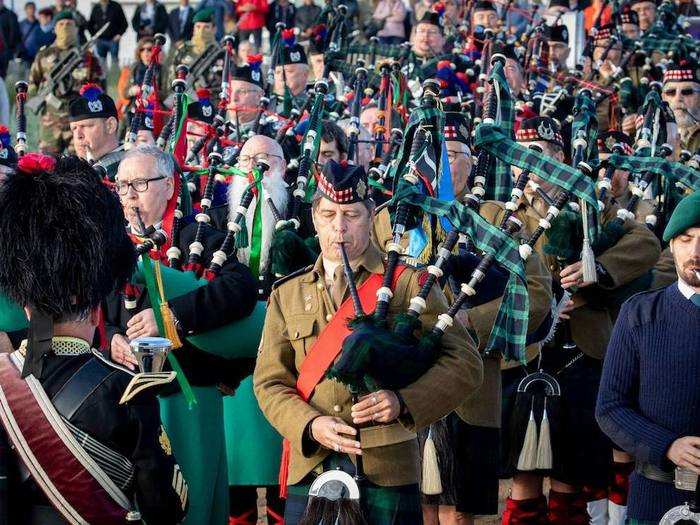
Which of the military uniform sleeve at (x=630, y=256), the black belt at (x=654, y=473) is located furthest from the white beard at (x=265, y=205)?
the black belt at (x=654, y=473)

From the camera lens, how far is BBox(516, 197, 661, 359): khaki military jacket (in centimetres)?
641

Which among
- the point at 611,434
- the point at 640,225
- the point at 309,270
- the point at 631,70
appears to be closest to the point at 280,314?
the point at 309,270

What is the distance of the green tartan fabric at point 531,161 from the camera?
193 inches

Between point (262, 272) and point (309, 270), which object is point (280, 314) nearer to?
point (309, 270)

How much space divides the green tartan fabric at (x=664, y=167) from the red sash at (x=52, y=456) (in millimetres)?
2851

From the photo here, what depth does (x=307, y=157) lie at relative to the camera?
271 inches

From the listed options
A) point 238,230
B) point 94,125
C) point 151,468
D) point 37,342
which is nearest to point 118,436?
point 151,468

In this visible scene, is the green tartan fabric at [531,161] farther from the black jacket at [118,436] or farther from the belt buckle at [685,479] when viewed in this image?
the black jacket at [118,436]

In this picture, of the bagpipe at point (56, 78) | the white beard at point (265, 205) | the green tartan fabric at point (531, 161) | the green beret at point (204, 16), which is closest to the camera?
the green tartan fabric at point (531, 161)

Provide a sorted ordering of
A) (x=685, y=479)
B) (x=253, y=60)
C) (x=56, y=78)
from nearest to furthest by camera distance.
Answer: (x=685, y=479) < (x=253, y=60) < (x=56, y=78)

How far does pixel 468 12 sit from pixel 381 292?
29.0 feet

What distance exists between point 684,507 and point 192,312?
197 cm

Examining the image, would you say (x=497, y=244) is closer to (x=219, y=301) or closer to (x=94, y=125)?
(x=219, y=301)

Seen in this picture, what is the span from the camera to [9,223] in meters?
3.69
